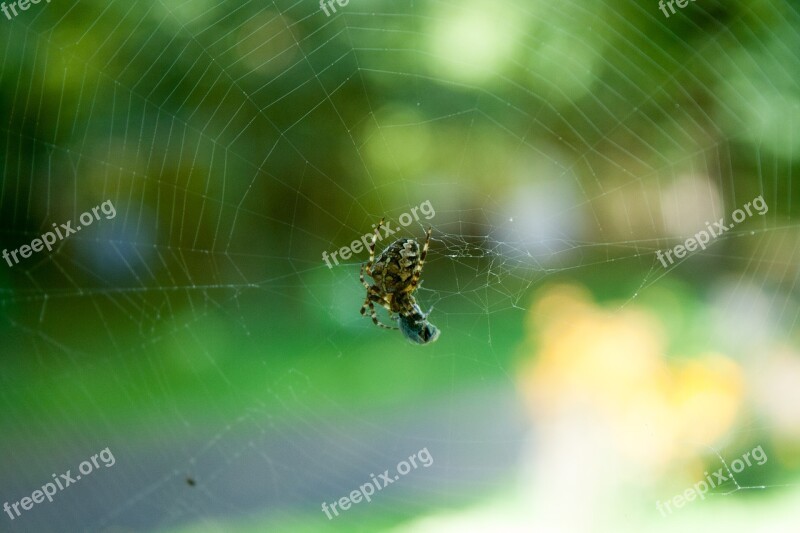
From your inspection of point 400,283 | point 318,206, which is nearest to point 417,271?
point 400,283

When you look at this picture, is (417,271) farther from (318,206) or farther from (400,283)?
(318,206)

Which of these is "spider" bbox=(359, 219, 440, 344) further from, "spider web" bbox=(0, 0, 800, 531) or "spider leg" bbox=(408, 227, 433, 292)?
"spider web" bbox=(0, 0, 800, 531)

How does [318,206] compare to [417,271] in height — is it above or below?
above

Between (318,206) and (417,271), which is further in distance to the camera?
(318,206)

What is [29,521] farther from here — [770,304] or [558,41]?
[770,304]

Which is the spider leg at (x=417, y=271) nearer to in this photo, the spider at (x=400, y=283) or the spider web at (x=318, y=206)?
the spider at (x=400, y=283)

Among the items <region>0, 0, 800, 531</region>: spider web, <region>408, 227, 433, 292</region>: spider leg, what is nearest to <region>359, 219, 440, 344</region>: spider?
<region>408, 227, 433, 292</region>: spider leg
